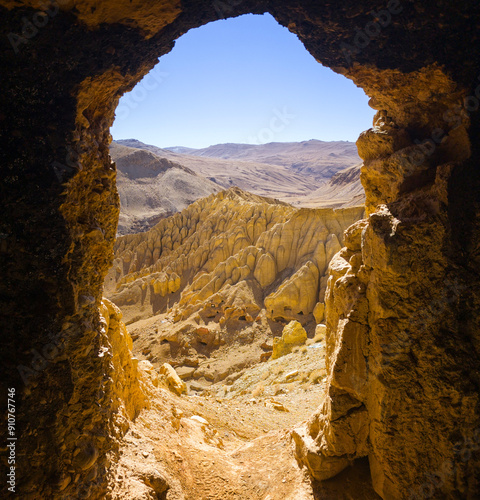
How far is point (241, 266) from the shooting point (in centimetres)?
2219

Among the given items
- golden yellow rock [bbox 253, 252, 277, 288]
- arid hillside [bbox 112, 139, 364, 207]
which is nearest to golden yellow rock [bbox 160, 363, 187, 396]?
golden yellow rock [bbox 253, 252, 277, 288]

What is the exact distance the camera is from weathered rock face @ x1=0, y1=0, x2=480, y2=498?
3.45m

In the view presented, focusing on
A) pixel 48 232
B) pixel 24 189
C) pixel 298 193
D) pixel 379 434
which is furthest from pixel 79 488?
pixel 298 193

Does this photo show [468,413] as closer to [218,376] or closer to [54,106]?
[54,106]

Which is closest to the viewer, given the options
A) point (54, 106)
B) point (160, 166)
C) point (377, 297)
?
point (54, 106)

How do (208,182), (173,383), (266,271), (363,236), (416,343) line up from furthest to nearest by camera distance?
(208,182) → (266,271) → (173,383) → (363,236) → (416,343)

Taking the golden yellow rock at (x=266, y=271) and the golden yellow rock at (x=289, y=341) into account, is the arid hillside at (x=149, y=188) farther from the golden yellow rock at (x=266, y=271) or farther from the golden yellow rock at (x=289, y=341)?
the golden yellow rock at (x=289, y=341)

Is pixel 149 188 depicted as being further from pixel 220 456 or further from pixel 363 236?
pixel 363 236

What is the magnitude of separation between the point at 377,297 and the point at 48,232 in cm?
429

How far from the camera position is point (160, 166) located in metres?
84.2

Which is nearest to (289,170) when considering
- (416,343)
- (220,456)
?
(220,456)

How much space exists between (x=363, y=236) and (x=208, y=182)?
84871 millimetres

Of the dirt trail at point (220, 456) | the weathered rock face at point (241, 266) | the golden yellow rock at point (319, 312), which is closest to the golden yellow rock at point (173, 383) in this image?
the dirt trail at point (220, 456)

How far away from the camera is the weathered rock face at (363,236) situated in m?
3.45
